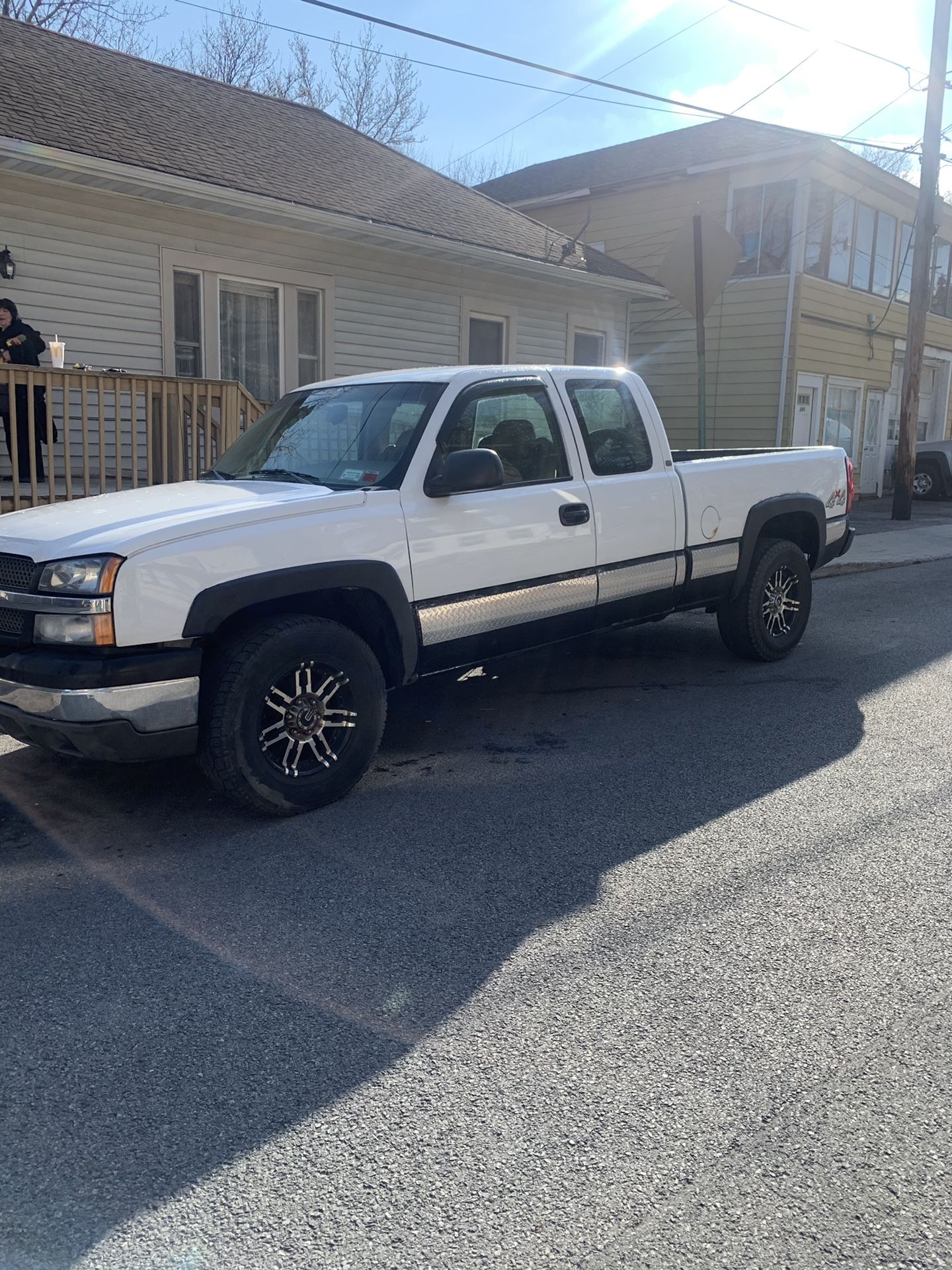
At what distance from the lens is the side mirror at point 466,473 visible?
Result: 4.71 m

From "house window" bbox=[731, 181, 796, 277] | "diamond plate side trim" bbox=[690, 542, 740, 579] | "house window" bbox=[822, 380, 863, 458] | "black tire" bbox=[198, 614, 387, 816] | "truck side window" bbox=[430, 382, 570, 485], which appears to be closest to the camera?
"black tire" bbox=[198, 614, 387, 816]

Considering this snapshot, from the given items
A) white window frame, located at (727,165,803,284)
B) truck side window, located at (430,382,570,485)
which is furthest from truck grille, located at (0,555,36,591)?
white window frame, located at (727,165,803,284)

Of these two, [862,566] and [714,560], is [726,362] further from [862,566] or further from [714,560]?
[714,560]

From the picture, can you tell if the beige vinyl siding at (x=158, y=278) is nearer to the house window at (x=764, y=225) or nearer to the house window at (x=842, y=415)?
the house window at (x=764, y=225)

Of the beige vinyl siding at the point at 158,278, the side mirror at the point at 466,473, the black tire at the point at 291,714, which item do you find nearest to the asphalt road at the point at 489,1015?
the black tire at the point at 291,714

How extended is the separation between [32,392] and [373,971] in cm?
648

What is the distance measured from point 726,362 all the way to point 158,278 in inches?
483

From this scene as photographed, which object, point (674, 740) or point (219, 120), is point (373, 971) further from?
point (219, 120)

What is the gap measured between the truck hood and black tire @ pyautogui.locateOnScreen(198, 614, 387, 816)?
1.54ft

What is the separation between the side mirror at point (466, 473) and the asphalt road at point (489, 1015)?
4.42 feet

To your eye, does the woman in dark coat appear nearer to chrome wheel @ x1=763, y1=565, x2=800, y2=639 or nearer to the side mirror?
the side mirror

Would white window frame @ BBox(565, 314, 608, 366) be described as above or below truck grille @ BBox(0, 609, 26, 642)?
above

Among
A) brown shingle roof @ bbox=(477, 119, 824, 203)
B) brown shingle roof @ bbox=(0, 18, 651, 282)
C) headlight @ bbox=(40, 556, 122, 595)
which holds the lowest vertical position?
headlight @ bbox=(40, 556, 122, 595)

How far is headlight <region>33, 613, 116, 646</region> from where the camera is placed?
393 cm
